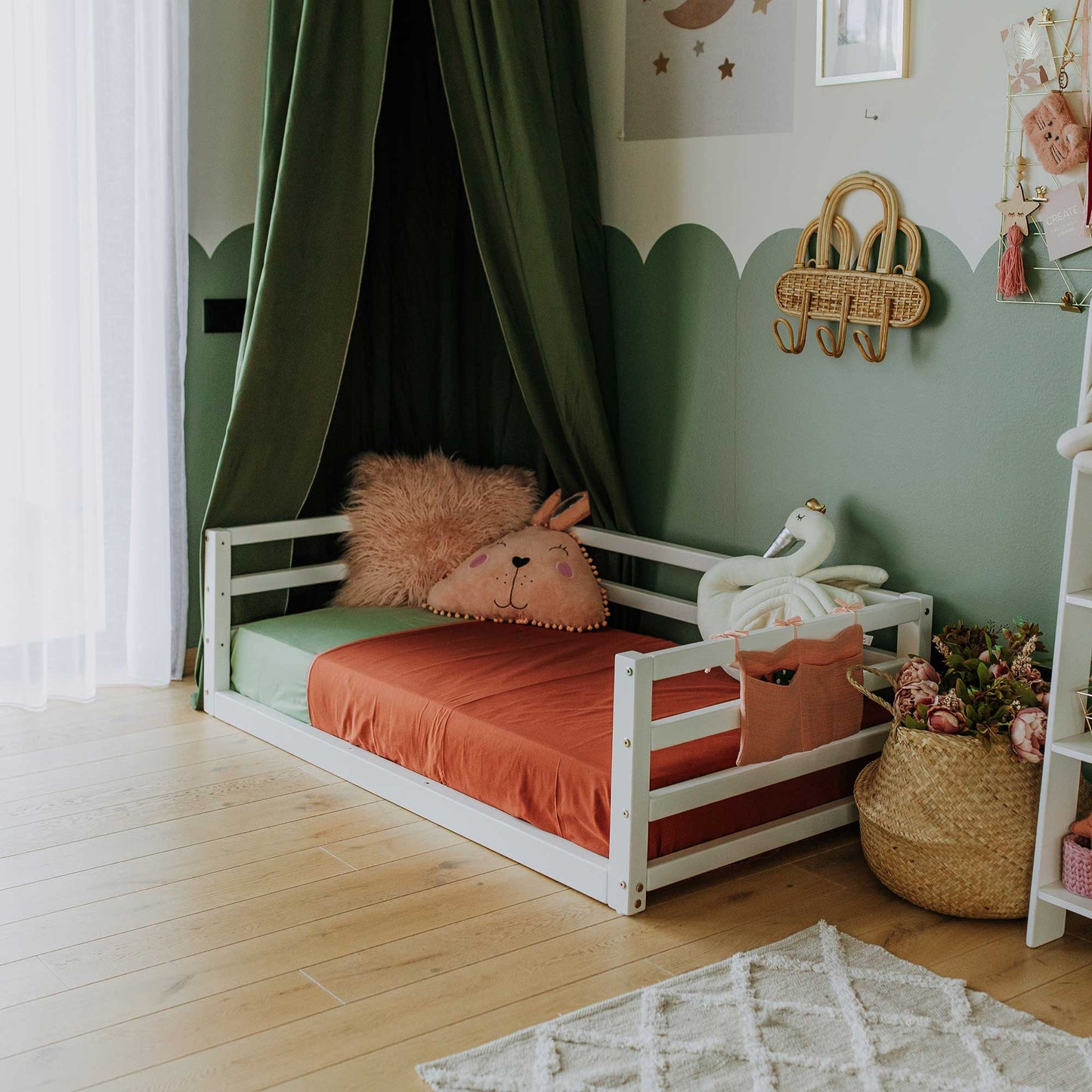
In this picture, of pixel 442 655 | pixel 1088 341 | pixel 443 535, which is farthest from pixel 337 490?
pixel 1088 341

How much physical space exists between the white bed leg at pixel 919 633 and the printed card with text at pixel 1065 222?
0.75m

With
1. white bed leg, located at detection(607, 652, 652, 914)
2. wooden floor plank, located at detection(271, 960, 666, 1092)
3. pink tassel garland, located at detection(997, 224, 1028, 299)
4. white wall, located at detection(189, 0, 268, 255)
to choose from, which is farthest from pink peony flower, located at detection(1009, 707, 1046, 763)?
white wall, located at detection(189, 0, 268, 255)

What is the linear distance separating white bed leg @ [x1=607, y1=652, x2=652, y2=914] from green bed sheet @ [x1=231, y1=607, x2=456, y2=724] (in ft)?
3.46

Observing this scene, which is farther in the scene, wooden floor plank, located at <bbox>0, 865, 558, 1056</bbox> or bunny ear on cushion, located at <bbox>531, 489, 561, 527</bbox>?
bunny ear on cushion, located at <bbox>531, 489, 561, 527</bbox>

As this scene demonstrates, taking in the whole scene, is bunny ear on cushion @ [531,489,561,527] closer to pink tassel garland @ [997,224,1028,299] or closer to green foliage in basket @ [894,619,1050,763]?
green foliage in basket @ [894,619,1050,763]

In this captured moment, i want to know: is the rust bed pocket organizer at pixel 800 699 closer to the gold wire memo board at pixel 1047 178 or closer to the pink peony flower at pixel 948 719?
the pink peony flower at pixel 948 719

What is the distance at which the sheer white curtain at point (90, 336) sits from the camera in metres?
3.23

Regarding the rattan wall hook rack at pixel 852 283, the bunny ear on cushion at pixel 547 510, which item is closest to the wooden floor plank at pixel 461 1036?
the rattan wall hook rack at pixel 852 283

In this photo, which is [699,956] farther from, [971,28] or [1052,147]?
[971,28]

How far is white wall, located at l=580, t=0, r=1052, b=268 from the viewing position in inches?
106

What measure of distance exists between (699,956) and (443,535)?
1.60 m

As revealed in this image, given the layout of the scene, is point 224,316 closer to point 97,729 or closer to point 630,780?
point 97,729

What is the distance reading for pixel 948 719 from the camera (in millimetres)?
2396

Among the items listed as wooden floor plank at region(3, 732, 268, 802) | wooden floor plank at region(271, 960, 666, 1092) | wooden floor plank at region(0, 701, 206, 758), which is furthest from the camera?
wooden floor plank at region(0, 701, 206, 758)
